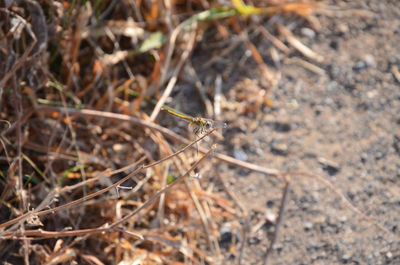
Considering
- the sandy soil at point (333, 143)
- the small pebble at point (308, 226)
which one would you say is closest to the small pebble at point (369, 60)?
the sandy soil at point (333, 143)

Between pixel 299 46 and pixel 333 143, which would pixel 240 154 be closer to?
pixel 333 143

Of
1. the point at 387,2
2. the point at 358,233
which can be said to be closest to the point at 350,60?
the point at 387,2

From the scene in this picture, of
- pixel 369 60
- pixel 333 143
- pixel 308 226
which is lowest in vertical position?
pixel 308 226

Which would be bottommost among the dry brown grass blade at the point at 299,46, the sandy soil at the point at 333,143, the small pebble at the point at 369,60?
the sandy soil at the point at 333,143

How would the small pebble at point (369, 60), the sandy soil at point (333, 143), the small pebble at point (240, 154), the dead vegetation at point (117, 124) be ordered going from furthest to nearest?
1. the small pebble at point (369, 60)
2. the small pebble at point (240, 154)
3. the sandy soil at point (333, 143)
4. the dead vegetation at point (117, 124)

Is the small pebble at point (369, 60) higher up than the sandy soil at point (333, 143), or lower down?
higher up

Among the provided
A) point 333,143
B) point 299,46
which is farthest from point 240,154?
point 299,46

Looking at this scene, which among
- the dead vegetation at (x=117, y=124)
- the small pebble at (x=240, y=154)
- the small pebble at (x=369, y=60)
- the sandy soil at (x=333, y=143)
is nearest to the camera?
the dead vegetation at (x=117, y=124)

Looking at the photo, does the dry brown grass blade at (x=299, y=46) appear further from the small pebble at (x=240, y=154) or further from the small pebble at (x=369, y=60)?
the small pebble at (x=240, y=154)

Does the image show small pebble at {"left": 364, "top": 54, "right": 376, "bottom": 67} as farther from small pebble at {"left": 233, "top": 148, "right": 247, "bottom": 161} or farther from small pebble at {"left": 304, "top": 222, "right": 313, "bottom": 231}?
small pebble at {"left": 304, "top": 222, "right": 313, "bottom": 231}
